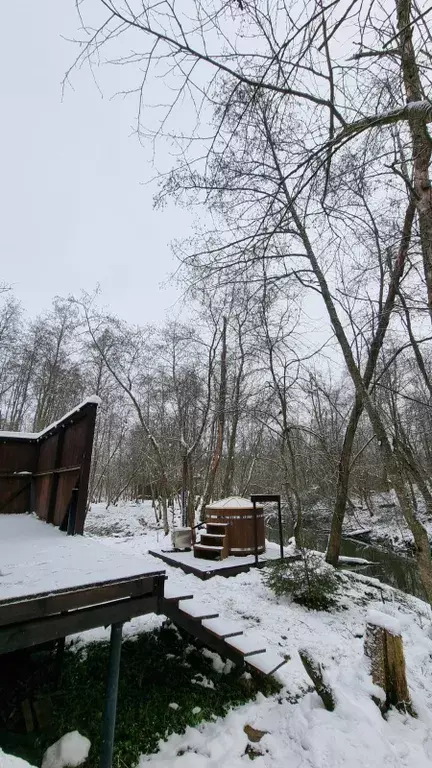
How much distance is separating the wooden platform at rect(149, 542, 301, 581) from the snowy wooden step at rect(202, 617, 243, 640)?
3413mm

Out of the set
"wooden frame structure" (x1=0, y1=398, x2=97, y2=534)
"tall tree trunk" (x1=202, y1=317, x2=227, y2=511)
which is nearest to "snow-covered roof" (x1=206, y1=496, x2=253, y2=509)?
"tall tree trunk" (x1=202, y1=317, x2=227, y2=511)

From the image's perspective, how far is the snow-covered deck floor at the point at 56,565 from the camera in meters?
2.54

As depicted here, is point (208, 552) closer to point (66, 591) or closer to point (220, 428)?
point (220, 428)

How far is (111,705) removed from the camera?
276 centimetres

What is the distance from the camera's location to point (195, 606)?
3754 mm

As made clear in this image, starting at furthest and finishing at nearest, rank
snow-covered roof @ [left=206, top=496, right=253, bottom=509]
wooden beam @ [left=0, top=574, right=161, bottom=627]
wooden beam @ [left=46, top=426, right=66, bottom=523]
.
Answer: snow-covered roof @ [left=206, top=496, right=253, bottom=509]
wooden beam @ [left=46, top=426, right=66, bottom=523]
wooden beam @ [left=0, top=574, right=161, bottom=627]

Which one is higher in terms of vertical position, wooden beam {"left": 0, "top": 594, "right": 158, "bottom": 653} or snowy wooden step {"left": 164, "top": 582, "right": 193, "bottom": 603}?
wooden beam {"left": 0, "top": 594, "right": 158, "bottom": 653}

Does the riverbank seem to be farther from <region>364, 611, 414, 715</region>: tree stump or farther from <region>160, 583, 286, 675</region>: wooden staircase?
<region>160, 583, 286, 675</region>: wooden staircase

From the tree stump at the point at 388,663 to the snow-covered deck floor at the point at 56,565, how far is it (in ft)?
7.87

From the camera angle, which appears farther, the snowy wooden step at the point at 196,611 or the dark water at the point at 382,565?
the dark water at the point at 382,565

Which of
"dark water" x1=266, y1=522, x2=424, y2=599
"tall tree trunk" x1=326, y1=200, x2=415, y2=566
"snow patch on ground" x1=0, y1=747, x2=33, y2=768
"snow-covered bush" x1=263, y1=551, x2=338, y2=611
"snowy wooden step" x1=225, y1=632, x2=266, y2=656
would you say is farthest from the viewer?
"dark water" x1=266, y1=522, x2=424, y2=599

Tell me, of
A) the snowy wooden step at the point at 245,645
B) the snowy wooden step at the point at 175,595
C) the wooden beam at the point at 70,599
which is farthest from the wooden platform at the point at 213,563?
the wooden beam at the point at 70,599

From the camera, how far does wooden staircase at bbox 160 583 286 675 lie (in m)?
3.53

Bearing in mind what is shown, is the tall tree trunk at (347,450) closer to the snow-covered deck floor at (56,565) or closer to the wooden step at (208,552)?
the wooden step at (208,552)
